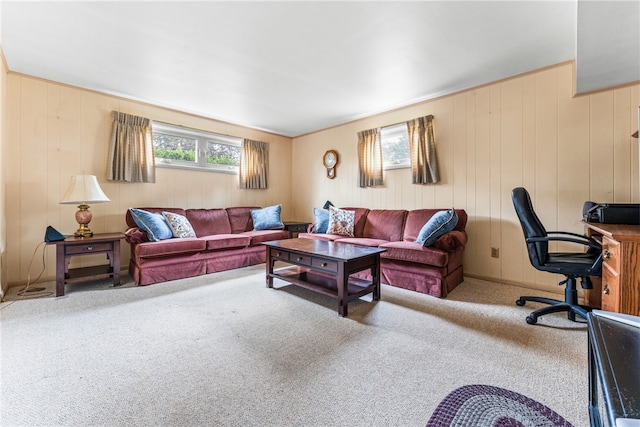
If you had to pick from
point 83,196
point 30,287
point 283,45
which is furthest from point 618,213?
point 30,287

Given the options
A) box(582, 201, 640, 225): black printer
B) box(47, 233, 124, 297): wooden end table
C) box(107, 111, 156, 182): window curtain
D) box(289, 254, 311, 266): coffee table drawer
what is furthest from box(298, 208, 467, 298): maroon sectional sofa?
box(107, 111, 156, 182): window curtain

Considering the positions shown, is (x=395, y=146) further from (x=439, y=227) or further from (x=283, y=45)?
(x=283, y=45)

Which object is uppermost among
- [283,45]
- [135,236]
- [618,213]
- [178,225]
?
[283,45]

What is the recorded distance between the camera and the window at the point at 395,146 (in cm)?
408

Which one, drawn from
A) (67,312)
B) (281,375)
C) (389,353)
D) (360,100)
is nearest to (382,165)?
(360,100)

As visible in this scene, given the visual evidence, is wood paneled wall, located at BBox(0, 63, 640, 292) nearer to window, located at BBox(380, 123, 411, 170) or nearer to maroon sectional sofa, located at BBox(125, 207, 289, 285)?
window, located at BBox(380, 123, 411, 170)

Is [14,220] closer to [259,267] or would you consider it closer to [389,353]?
[259,267]

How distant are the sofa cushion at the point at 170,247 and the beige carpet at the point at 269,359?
0.58m

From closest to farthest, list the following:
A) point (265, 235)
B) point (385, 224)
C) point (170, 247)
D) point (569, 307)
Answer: point (569, 307) → point (170, 247) → point (385, 224) → point (265, 235)

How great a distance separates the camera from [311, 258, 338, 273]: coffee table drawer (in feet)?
7.88

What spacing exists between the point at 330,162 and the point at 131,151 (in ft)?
10.4

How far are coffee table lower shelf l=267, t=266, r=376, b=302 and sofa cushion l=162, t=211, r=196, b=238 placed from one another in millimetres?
1488

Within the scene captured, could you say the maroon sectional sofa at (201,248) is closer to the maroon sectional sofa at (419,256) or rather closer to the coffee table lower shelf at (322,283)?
the coffee table lower shelf at (322,283)

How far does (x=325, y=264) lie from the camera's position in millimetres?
2480
